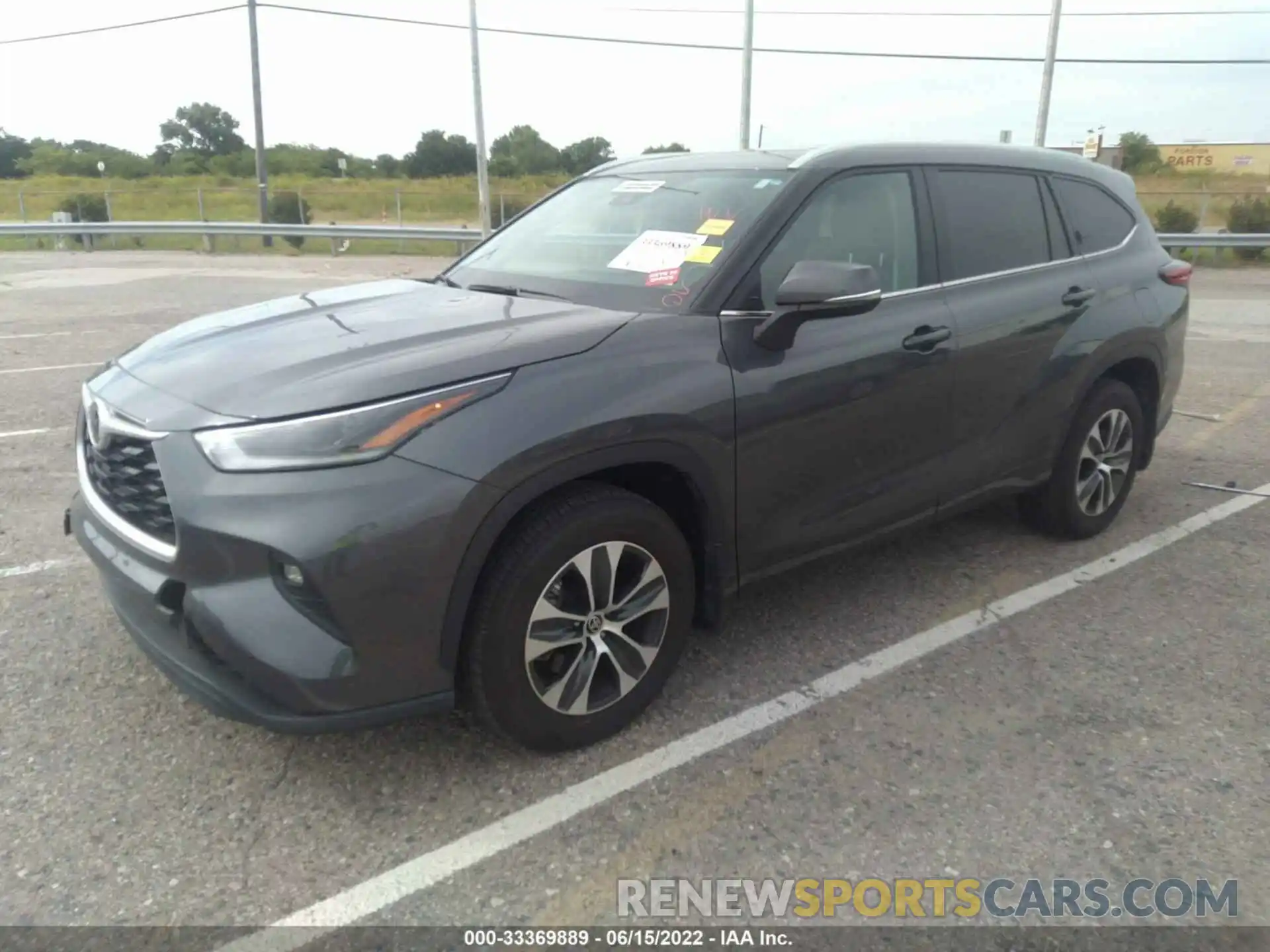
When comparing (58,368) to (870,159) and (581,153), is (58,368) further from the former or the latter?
(581,153)

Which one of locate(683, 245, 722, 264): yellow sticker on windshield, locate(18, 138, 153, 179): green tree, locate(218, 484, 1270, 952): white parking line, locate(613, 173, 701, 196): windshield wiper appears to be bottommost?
locate(218, 484, 1270, 952): white parking line

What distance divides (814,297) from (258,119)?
30.2 meters

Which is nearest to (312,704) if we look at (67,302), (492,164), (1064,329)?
(1064,329)

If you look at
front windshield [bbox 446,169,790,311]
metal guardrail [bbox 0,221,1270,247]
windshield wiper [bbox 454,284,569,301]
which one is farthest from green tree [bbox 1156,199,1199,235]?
windshield wiper [bbox 454,284,569,301]

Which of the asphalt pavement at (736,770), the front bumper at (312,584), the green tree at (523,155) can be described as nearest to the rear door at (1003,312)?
the asphalt pavement at (736,770)

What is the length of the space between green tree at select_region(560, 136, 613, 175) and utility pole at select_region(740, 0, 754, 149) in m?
10.5

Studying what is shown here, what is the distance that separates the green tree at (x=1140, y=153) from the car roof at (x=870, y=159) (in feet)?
172

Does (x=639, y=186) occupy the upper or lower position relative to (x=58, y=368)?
upper

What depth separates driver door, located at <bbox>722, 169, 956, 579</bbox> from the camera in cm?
318

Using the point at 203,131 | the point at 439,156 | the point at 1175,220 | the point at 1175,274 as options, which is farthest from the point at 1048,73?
the point at 203,131

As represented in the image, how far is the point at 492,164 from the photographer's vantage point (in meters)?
44.5

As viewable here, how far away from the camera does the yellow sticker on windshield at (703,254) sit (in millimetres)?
3285

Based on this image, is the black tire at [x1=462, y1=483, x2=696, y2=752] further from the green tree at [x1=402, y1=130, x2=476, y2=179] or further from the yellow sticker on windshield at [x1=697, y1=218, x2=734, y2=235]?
the green tree at [x1=402, y1=130, x2=476, y2=179]

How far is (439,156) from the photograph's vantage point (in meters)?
52.1
